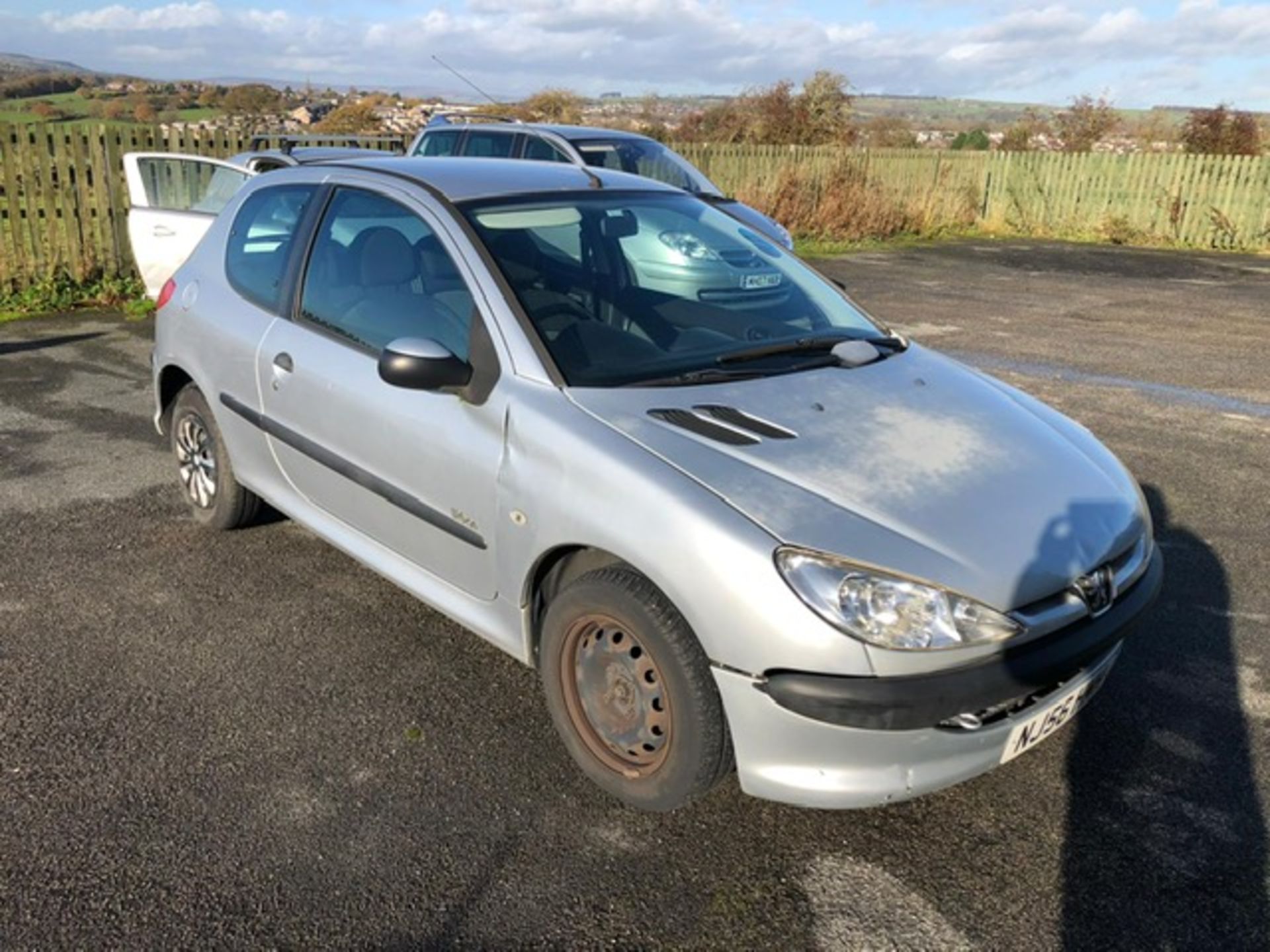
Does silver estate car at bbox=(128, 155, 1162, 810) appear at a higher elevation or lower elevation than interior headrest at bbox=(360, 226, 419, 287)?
lower

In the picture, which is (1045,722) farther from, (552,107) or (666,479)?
(552,107)

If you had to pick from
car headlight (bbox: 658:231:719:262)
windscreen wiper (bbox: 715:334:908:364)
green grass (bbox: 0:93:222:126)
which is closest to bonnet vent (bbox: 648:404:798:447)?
windscreen wiper (bbox: 715:334:908:364)

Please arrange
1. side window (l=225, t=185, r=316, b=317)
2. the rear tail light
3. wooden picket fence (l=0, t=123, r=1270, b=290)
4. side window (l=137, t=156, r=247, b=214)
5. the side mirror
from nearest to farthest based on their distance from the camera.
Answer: the side mirror, side window (l=225, t=185, r=316, b=317), the rear tail light, side window (l=137, t=156, r=247, b=214), wooden picket fence (l=0, t=123, r=1270, b=290)

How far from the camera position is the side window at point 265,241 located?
13.5 feet

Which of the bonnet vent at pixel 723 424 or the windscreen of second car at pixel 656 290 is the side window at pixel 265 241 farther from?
the bonnet vent at pixel 723 424

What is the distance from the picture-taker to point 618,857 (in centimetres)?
271

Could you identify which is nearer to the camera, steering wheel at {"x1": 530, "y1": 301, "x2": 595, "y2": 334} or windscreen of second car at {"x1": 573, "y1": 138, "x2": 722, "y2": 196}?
steering wheel at {"x1": 530, "y1": 301, "x2": 595, "y2": 334}

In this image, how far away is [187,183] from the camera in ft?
33.6

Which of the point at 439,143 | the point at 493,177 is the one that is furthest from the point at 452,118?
the point at 493,177

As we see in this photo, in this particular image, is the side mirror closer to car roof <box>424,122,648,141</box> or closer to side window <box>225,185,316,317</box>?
side window <box>225,185,316,317</box>

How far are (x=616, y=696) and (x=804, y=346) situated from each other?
140 cm

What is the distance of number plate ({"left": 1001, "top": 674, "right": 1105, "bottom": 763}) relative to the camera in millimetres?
2652

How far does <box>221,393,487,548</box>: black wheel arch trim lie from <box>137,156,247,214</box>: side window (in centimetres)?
541

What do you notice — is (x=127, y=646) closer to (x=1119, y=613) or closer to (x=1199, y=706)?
(x=1119, y=613)
